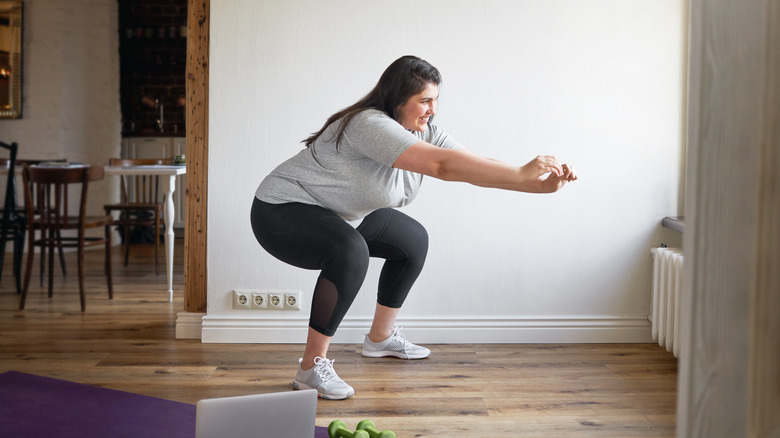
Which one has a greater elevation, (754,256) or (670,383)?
(754,256)

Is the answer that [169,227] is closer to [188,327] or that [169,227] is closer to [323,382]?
[188,327]

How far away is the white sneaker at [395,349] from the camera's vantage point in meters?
2.83

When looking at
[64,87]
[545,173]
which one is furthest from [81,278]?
[64,87]

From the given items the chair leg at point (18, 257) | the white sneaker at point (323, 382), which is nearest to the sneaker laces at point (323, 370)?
the white sneaker at point (323, 382)

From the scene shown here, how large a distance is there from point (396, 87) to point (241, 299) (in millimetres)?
1177

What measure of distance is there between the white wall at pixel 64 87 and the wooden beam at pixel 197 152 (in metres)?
3.66

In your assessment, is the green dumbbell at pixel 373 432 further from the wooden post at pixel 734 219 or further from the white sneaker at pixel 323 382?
the wooden post at pixel 734 219

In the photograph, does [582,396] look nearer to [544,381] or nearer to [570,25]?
[544,381]

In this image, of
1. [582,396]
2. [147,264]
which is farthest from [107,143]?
[582,396]

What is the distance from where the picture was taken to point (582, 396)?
236 cm

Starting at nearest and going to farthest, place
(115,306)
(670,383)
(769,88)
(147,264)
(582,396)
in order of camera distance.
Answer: (769,88), (582,396), (670,383), (115,306), (147,264)

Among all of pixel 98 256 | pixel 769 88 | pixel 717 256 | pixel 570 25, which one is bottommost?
pixel 98 256

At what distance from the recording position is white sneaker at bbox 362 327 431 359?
9.29ft

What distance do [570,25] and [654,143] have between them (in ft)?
1.91
